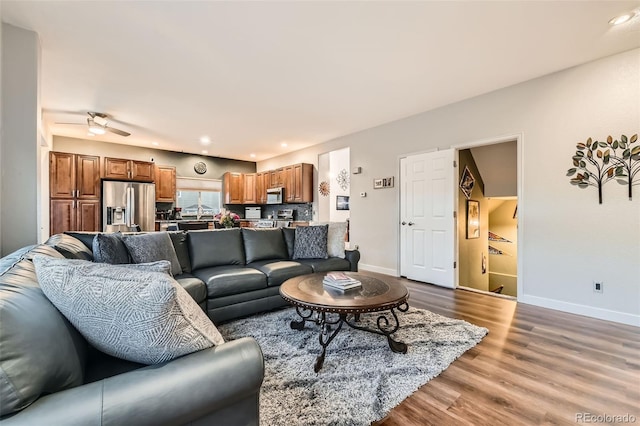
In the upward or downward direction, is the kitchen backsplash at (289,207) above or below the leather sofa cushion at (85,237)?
above

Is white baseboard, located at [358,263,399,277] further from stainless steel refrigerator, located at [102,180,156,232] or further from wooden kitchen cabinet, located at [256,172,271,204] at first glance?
stainless steel refrigerator, located at [102,180,156,232]

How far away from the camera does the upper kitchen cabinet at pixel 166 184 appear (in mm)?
6656

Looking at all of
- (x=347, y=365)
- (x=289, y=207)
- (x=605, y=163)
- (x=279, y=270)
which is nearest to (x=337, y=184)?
(x=289, y=207)

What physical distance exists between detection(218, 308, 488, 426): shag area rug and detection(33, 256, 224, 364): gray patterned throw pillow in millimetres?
834

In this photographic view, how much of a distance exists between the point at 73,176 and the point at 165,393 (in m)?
6.39

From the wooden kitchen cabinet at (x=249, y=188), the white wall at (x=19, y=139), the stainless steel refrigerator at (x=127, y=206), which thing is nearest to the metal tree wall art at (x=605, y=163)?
the white wall at (x=19, y=139)

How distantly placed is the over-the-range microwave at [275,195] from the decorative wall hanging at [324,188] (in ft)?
3.68

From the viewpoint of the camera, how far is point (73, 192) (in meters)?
5.38

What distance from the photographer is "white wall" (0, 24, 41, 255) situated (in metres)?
2.32

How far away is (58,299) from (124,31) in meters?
2.50

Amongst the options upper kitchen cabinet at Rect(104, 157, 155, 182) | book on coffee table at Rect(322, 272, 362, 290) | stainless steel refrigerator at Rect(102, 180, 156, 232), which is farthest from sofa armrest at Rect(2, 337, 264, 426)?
upper kitchen cabinet at Rect(104, 157, 155, 182)

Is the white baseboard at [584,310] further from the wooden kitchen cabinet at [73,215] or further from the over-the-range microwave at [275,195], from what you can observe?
the wooden kitchen cabinet at [73,215]

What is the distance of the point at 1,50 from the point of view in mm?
2312

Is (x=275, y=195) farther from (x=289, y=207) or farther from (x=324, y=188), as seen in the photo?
(x=324, y=188)
